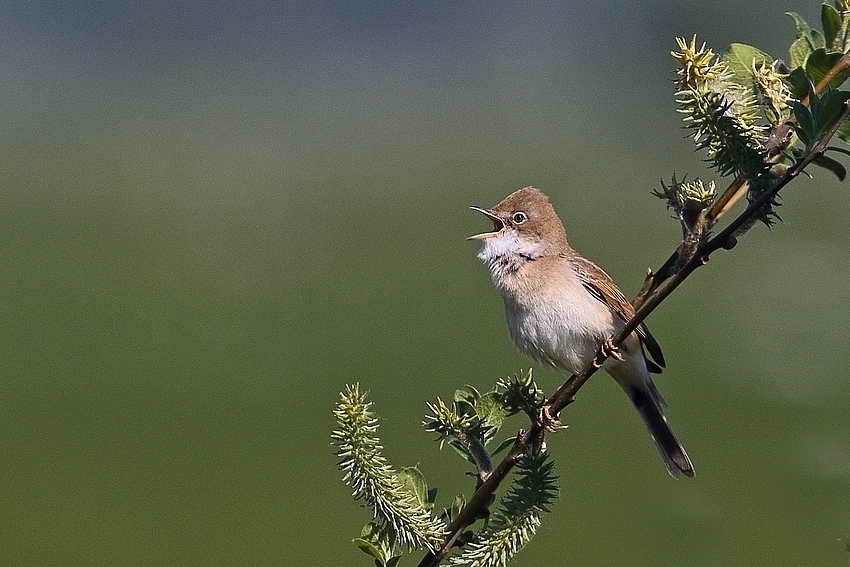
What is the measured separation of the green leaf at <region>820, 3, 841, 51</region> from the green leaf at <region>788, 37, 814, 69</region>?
3 cm

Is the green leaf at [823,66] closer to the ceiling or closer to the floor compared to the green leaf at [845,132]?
closer to the ceiling

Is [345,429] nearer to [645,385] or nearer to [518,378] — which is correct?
[518,378]

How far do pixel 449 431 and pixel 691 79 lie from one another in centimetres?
58

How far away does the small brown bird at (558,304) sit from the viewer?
3318mm

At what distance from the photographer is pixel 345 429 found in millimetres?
1077

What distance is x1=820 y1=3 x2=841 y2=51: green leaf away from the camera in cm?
129

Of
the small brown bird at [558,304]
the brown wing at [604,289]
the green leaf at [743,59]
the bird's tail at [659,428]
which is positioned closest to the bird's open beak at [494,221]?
the small brown bird at [558,304]

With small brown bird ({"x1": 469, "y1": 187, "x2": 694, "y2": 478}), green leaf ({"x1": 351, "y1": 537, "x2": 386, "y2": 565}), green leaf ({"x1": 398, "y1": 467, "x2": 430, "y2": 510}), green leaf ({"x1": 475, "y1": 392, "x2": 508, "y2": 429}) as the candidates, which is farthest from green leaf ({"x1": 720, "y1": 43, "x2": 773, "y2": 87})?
small brown bird ({"x1": 469, "y1": 187, "x2": 694, "y2": 478})

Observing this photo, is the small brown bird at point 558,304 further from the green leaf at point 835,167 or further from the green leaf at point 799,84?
the green leaf at point 799,84

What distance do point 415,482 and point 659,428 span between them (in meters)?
2.41

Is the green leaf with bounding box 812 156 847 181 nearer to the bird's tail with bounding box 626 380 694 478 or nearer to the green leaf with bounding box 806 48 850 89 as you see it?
the green leaf with bounding box 806 48 850 89

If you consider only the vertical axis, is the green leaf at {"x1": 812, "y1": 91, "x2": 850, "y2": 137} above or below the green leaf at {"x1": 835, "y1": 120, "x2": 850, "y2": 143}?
above

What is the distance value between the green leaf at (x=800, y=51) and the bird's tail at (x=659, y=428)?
1.96m

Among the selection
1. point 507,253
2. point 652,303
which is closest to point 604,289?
point 507,253
